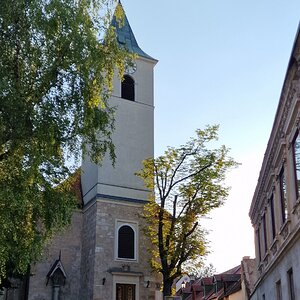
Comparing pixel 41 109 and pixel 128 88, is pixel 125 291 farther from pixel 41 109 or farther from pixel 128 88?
pixel 41 109

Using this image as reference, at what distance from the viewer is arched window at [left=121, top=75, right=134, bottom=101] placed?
3095cm

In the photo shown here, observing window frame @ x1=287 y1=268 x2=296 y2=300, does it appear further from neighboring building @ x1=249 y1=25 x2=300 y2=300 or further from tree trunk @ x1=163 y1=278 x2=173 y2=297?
tree trunk @ x1=163 y1=278 x2=173 y2=297

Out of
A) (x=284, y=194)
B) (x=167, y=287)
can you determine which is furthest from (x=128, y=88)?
(x=284, y=194)

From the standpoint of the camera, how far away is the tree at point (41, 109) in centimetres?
1123

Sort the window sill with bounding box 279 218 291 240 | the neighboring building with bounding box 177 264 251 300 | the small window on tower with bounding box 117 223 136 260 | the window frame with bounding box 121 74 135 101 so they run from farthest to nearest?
the neighboring building with bounding box 177 264 251 300, the window frame with bounding box 121 74 135 101, the small window on tower with bounding box 117 223 136 260, the window sill with bounding box 279 218 291 240

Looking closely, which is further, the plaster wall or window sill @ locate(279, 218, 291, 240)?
Answer: the plaster wall

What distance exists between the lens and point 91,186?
28.9 meters

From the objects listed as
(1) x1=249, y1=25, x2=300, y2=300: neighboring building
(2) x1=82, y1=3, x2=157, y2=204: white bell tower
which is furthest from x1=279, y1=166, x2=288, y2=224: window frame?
(2) x1=82, y1=3, x2=157, y2=204: white bell tower

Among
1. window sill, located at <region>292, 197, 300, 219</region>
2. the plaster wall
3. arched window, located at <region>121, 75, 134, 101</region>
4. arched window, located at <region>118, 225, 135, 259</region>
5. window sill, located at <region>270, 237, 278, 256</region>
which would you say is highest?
arched window, located at <region>121, 75, 134, 101</region>

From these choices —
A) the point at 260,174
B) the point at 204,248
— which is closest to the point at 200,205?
the point at 204,248

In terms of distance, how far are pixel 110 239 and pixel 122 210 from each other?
1.85 meters

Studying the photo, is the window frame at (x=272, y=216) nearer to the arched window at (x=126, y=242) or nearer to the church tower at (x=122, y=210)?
the church tower at (x=122, y=210)

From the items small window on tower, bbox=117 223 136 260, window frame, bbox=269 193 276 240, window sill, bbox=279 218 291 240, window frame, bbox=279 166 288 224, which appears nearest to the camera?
window sill, bbox=279 218 291 240

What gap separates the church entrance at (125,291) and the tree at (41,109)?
14315 millimetres
